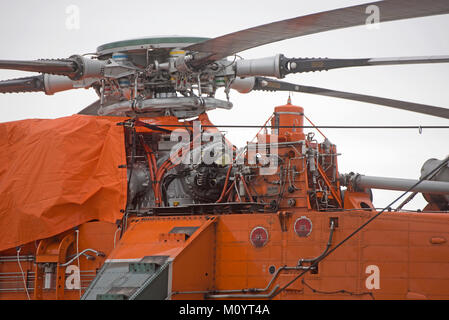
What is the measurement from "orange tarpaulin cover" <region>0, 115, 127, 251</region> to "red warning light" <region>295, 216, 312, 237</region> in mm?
4132

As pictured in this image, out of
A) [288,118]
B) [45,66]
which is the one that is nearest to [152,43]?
[45,66]

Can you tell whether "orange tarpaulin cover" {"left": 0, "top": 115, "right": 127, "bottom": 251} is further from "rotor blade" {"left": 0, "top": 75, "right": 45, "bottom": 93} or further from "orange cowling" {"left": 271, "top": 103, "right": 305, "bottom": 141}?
"orange cowling" {"left": 271, "top": 103, "right": 305, "bottom": 141}

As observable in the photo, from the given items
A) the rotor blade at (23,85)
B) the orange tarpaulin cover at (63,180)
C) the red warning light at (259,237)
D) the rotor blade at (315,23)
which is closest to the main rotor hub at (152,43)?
the rotor blade at (315,23)

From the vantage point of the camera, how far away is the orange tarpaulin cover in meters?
15.9

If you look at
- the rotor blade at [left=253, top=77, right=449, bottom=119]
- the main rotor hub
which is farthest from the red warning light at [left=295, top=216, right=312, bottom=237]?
the main rotor hub

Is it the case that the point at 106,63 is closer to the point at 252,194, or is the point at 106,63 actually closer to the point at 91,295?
the point at 252,194

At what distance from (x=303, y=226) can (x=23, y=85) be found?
945 centimetres

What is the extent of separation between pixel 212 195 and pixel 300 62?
3470 mm

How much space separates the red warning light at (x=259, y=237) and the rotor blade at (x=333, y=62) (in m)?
3.87

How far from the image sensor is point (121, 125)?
16484mm

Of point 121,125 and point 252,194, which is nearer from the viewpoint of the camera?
point 252,194

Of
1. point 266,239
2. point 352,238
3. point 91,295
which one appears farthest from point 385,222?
point 91,295

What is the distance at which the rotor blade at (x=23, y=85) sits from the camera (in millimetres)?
19453
